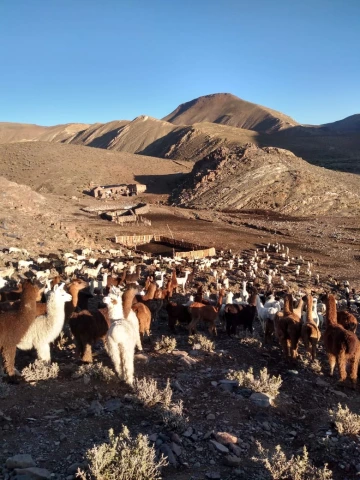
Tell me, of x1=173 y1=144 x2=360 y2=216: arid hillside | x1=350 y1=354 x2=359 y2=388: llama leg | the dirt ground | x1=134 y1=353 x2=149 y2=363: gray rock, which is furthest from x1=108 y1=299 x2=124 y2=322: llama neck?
x1=173 y1=144 x2=360 y2=216: arid hillside

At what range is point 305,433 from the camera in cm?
614

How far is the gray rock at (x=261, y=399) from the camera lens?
672 centimetres

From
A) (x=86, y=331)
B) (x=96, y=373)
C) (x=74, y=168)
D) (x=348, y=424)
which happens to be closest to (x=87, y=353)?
(x=86, y=331)

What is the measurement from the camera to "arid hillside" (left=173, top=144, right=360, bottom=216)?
45328mm

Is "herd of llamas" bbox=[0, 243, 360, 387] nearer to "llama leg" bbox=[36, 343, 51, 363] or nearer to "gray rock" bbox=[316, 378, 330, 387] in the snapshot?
"llama leg" bbox=[36, 343, 51, 363]

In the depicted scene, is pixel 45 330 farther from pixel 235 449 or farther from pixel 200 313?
pixel 200 313

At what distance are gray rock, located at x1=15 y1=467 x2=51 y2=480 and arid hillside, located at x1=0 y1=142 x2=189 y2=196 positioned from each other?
187ft

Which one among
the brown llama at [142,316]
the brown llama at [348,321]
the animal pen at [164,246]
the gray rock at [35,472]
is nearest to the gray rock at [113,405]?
the gray rock at [35,472]

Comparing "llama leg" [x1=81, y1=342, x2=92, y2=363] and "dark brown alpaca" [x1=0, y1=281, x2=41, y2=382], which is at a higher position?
"dark brown alpaca" [x1=0, y1=281, x2=41, y2=382]

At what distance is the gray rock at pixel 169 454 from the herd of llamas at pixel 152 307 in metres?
1.93

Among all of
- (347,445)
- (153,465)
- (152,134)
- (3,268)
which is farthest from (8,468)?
(152,134)

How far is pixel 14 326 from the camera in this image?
24.1 feet

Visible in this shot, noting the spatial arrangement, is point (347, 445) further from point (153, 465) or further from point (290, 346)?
point (290, 346)

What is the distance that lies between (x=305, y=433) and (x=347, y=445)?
2.13ft
